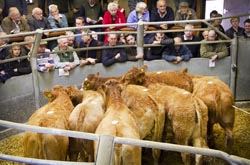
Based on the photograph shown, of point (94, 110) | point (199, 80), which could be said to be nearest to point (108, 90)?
point (94, 110)

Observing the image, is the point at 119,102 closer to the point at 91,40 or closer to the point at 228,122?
the point at 228,122

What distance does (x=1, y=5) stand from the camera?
6.72 m

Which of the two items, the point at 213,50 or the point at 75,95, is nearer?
the point at 75,95

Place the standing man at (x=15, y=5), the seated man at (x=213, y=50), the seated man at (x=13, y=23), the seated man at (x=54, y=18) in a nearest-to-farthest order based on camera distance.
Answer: the seated man at (x=213, y=50), the seated man at (x=13, y=23), the seated man at (x=54, y=18), the standing man at (x=15, y=5)

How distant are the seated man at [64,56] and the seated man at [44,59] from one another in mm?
93

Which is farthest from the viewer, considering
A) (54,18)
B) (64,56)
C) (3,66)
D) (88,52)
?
(54,18)

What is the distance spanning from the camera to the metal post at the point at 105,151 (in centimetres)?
219

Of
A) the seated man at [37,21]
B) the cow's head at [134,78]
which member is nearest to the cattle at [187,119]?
the cow's head at [134,78]

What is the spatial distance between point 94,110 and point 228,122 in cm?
150

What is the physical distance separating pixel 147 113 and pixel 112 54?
2.00m

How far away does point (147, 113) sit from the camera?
13.2 ft

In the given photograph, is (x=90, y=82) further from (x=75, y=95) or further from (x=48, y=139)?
(x=48, y=139)

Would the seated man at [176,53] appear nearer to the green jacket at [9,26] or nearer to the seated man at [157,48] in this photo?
the seated man at [157,48]

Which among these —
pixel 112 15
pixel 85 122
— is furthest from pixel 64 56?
pixel 85 122
